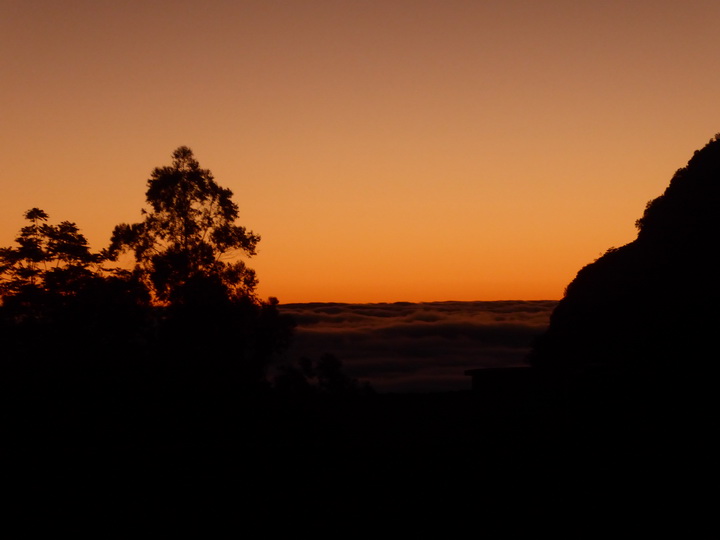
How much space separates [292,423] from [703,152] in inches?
952

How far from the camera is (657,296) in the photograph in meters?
29.9

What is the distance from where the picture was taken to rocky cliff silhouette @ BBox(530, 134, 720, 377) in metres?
23.4

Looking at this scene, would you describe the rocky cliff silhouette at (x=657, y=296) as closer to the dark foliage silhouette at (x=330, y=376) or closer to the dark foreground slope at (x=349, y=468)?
the dark foreground slope at (x=349, y=468)

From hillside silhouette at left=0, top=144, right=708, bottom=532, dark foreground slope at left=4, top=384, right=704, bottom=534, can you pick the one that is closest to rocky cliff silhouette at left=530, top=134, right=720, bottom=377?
hillside silhouette at left=0, top=144, right=708, bottom=532

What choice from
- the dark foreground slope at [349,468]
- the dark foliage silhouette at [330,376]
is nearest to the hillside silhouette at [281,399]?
the dark foreground slope at [349,468]

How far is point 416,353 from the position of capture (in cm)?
15462

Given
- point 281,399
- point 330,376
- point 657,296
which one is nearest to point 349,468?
point 281,399

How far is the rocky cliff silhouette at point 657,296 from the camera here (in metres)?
23.4

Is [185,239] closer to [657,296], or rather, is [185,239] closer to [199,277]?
[199,277]

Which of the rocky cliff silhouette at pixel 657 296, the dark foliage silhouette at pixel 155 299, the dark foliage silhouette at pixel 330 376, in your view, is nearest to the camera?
the rocky cliff silhouette at pixel 657 296

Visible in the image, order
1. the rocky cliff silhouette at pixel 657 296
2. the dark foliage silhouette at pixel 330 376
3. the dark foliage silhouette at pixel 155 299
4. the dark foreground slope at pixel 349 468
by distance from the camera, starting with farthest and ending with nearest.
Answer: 1. the dark foliage silhouette at pixel 330 376
2. the dark foliage silhouette at pixel 155 299
3. the rocky cliff silhouette at pixel 657 296
4. the dark foreground slope at pixel 349 468

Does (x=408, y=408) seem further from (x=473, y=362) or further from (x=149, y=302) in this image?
(x=473, y=362)

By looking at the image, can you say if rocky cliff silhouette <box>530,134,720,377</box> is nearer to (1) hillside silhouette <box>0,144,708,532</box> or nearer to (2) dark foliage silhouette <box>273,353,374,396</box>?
(1) hillside silhouette <box>0,144,708,532</box>

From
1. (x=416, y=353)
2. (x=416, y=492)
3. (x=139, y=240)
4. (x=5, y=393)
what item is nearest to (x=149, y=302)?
(x=139, y=240)
